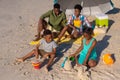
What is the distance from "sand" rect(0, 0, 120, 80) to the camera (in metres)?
6.73

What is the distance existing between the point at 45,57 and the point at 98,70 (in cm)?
129

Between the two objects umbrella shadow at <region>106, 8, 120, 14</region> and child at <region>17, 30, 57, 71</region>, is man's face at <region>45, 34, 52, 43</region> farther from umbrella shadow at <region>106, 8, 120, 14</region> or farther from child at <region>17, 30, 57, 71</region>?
umbrella shadow at <region>106, 8, 120, 14</region>

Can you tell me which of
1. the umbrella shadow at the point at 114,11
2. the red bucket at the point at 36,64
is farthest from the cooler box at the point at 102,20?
the red bucket at the point at 36,64

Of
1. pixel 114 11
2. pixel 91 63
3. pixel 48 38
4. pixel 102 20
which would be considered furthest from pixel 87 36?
pixel 114 11

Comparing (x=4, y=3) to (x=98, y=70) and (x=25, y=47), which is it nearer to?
(x=25, y=47)

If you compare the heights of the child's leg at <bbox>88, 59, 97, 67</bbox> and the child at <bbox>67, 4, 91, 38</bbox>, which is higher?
the child at <bbox>67, 4, 91, 38</bbox>

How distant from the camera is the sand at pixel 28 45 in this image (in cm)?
673

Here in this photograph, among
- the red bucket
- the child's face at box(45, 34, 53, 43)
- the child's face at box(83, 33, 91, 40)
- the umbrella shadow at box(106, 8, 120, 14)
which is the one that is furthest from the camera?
the umbrella shadow at box(106, 8, 120, 14)

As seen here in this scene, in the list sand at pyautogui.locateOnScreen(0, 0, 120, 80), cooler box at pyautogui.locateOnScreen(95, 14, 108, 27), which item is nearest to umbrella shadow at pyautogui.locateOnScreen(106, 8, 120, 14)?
sand at pyautogui.locateOnScreen(0, 0, 120, 80)

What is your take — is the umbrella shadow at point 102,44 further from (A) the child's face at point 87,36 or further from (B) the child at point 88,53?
(A) the child's face at point 87,36

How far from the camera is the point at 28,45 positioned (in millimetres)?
8258

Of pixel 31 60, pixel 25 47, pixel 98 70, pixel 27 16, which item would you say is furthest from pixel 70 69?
pixel 27 16

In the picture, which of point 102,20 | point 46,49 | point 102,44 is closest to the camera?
point 46,49

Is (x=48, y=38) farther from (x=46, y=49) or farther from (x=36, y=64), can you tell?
(x=36, y=64)
